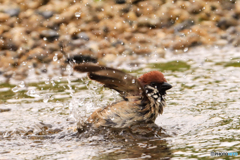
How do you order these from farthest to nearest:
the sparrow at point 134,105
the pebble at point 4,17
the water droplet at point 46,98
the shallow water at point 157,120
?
the pebble at point 4,17, the water droplet at point 46,98, the sparrow at point 134,105, the shallow water at point 157,120

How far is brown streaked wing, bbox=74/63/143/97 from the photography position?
195 inches

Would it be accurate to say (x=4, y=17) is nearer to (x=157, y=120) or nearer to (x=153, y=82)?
(x=157, y=120)

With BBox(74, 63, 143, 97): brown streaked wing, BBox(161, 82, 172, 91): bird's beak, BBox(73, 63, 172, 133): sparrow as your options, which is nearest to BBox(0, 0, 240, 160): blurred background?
BBox(73, 63, 172, 133): sparrow

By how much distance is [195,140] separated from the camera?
4.96m

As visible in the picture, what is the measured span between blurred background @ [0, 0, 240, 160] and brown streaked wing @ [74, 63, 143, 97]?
697mm

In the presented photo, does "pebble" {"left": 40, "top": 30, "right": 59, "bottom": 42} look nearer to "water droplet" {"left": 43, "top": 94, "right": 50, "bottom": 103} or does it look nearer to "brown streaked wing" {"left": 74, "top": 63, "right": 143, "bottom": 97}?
"water droplet" {"left": 43, "top": 94, "right": 50, "bottom": 103}

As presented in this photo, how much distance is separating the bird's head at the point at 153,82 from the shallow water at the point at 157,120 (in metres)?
0.60

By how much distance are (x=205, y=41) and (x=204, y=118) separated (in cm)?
613

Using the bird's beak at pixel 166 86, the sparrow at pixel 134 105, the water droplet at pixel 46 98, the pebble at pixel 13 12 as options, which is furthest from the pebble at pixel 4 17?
the bird's beak at pixel 166 86

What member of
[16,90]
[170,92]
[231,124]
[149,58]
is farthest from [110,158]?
[149,58]

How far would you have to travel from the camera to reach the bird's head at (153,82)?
566 centimetres

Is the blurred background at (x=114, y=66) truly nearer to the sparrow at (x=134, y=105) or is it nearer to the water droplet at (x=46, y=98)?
the water droplet at (x=46, y=98)

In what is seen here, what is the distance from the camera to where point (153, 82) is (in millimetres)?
5688

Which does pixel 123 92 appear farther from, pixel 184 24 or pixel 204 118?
pixel 184 24
